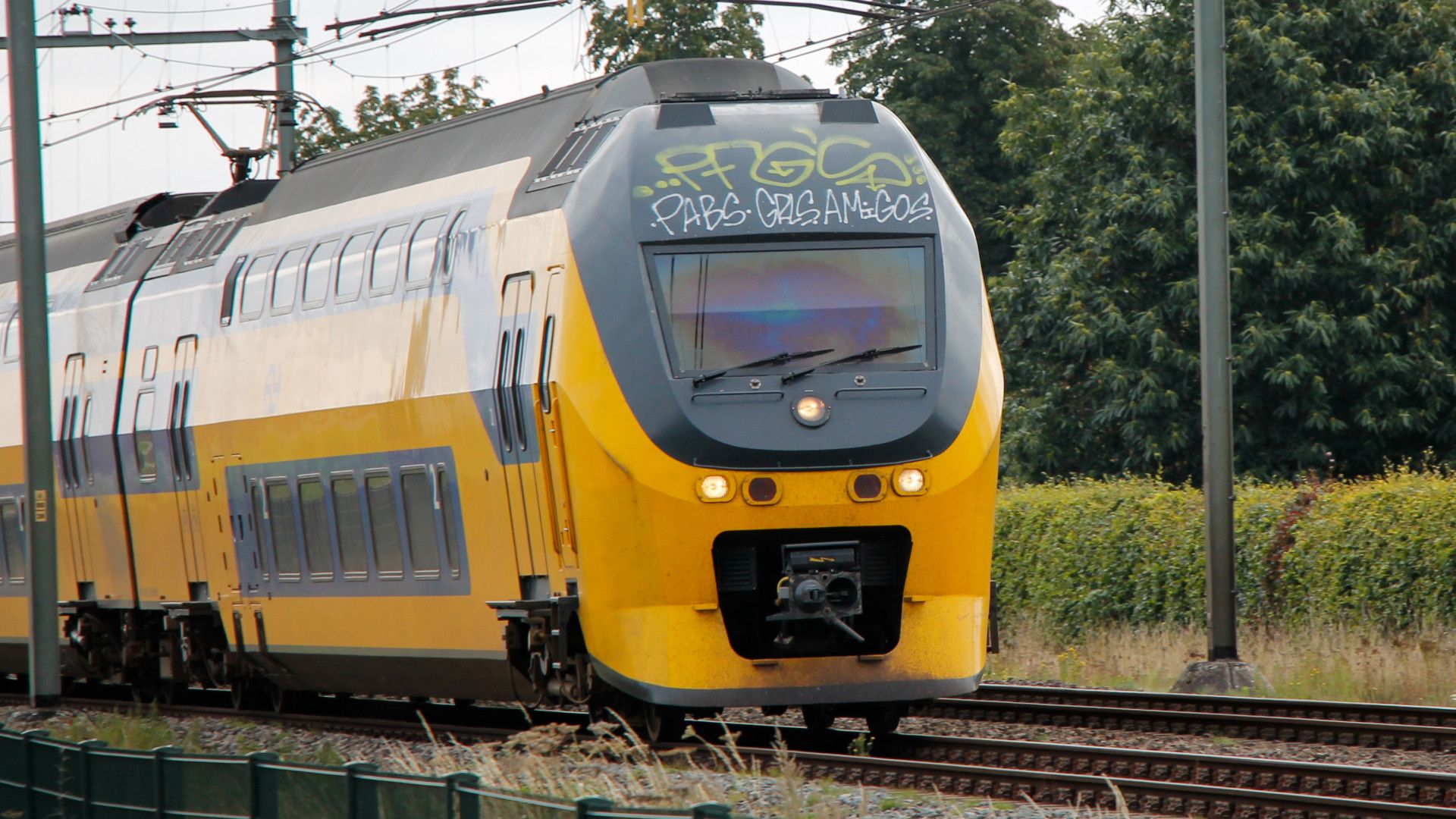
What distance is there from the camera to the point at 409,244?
13953 mm

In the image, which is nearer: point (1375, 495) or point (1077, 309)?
point (1375, 495)

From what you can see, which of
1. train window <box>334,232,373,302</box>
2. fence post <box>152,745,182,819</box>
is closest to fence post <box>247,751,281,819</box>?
fence post <box>152,745,182,819</box>

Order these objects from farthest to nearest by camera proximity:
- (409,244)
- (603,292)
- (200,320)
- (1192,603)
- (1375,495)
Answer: (1192,603), (1375,495), (200,320), (409,244), (603,292)

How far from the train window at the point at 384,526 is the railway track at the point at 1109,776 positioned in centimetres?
125

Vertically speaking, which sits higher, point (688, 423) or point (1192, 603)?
point (688, 423)

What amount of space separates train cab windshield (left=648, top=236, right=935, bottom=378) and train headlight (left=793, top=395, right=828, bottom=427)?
0.74ft

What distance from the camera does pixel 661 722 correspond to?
1216cm

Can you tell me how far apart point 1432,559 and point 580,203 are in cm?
931

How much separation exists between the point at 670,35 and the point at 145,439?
29.5 m

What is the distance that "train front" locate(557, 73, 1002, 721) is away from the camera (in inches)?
448

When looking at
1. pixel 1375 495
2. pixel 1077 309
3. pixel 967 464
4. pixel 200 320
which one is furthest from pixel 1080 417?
pixel 967 464

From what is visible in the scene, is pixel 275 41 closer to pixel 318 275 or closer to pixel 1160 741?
pixel 318 275

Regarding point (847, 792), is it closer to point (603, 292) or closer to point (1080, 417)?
point (603, 292)

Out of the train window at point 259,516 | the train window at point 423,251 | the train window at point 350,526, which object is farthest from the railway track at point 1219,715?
the train window at point 259,516
